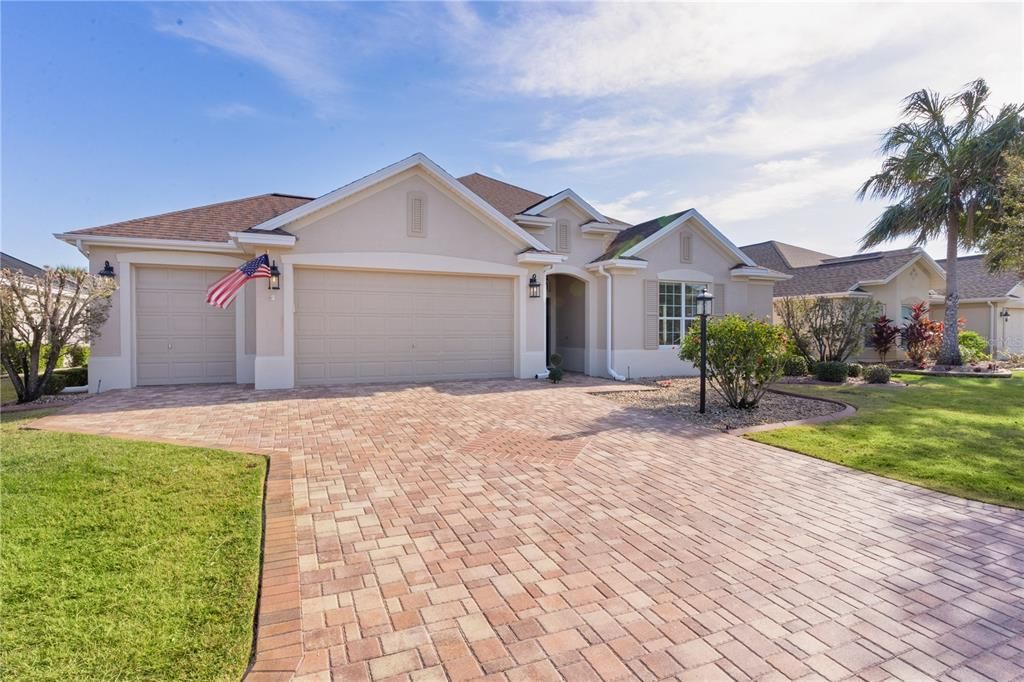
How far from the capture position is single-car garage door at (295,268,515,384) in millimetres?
12227

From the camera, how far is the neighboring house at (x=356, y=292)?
38.6ft

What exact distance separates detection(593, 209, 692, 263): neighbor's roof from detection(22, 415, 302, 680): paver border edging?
41.8 ft

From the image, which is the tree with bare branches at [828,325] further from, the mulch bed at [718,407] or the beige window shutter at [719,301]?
the mulch bed at [718,407]

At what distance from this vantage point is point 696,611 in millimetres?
3051

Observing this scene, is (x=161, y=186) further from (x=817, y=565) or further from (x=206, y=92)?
(x=817, y=565)

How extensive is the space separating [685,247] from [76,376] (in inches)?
691

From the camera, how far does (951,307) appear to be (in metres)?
18.1

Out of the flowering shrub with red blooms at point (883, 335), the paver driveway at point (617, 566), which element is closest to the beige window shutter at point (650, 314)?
the paver driveway at point (617, 566)

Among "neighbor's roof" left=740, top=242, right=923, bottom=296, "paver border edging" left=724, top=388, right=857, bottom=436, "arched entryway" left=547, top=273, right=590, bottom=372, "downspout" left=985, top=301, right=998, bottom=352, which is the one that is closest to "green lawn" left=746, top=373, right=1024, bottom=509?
"paver border edging" left=724, top=388, right=857, bottom=436

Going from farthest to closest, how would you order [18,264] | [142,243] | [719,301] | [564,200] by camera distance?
[18,264] → [719,301] → [564,200] → [142,243]

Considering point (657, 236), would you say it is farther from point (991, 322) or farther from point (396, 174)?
point (991, 322)

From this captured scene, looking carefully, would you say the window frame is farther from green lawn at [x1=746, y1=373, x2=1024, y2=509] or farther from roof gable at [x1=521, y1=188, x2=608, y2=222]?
green lawn at [x1=746, y1=373, x2=1024, y2=509]

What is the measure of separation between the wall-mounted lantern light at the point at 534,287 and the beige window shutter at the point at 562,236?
270cm

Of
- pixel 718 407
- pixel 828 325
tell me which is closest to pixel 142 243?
pixel 718 407
